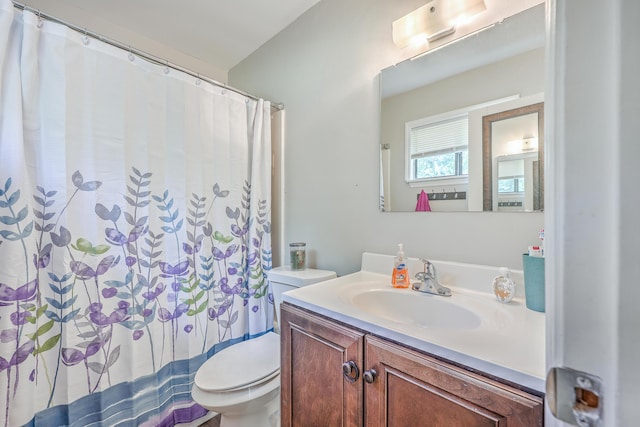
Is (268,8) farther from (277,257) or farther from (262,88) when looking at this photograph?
(277,257)

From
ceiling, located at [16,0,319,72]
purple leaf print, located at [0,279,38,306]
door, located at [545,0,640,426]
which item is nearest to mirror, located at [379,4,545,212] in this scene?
door, located at [545,0,640,426]

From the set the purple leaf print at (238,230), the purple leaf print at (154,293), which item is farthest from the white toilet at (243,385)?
the purple leaf print at (238,230)

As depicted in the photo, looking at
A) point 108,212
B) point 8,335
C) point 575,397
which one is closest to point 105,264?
point 108,212

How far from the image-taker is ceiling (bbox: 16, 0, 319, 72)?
160 cm

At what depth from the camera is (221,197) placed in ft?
5.25

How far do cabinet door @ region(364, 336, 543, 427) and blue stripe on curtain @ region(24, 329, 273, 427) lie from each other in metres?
1.12

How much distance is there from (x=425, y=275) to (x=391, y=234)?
0.29 metres

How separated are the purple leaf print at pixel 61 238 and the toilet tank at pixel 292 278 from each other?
895mm

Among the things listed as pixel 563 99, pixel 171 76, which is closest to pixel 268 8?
pixel 171 76

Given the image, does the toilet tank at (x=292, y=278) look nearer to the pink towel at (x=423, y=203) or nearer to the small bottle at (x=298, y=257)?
the small bottle at (x=298, y=257)

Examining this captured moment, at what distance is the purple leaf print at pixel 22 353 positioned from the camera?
999mm

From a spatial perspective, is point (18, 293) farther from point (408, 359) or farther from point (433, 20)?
point (433, 20)

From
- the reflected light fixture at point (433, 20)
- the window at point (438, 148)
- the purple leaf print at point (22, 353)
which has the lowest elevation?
the purple leaf print at point (22, 353)

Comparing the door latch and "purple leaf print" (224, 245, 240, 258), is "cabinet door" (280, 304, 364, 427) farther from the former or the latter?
"purple leaf print" (224, 245, 240, 258)
